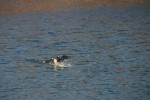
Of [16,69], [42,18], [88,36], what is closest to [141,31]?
[88,36]

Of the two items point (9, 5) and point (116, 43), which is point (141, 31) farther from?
point (9, 5)

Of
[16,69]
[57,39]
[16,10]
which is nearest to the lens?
[16,69]

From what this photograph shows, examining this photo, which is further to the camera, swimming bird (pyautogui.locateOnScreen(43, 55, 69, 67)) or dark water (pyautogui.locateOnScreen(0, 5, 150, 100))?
swimming bird (pyautogui.locateOnScreen(43, 55, 69, 67))

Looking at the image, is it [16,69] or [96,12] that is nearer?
[16,69]

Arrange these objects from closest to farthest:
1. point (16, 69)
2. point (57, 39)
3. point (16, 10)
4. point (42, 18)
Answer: point (16, 69), point (57, 39), point (42, 18), point (16, 10)

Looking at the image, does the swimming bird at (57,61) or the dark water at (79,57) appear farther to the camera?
the swimming bird at (57,61)

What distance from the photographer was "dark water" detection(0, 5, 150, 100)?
23234mm

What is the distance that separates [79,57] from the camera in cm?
3109

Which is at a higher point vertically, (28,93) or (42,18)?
(42,18)

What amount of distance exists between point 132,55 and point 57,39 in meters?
10.3

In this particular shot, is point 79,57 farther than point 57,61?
Yes

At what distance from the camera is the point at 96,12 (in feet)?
196

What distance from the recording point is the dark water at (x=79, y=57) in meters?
23.2

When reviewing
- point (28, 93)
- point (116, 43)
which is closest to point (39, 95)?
point (28, 93)
